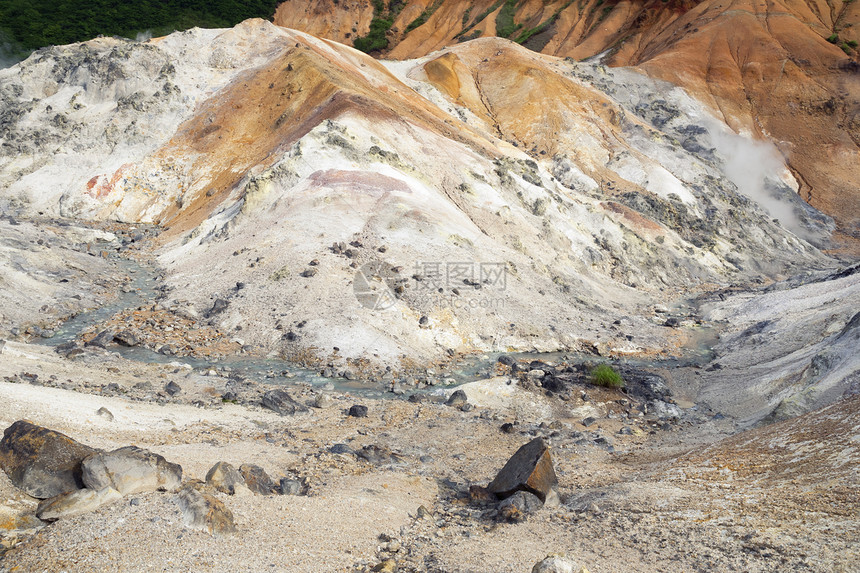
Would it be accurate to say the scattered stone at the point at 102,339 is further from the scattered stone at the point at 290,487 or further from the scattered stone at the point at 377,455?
the scattered stone at the point at 290,487

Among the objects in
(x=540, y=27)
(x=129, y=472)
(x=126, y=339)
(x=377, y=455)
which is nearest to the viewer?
(x=129, y=472)

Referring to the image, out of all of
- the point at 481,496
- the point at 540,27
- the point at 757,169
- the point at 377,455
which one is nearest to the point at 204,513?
the point at 481,496

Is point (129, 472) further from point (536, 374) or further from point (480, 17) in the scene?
point (480, 17)

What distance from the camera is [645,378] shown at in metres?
16.0

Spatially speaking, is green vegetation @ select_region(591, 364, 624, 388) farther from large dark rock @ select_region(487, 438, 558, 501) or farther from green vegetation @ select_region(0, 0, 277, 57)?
green vegetation @ select_region(0, 0, 277, 57)

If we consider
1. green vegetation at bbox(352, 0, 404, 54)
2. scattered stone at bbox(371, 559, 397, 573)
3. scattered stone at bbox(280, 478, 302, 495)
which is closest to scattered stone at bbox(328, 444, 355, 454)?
scattered stone at bbox(280, 478, 302, 495)

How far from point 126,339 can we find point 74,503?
10.7 meters

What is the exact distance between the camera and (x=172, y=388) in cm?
1259

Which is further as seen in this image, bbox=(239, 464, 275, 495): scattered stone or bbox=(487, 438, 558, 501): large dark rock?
bbox=(487, 438, 558, 501): large dark rock

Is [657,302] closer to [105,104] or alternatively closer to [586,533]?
[586,533]

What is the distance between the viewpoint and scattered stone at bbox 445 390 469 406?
1381cm

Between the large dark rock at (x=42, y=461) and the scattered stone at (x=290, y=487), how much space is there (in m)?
2.42

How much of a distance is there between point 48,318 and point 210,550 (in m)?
14.0

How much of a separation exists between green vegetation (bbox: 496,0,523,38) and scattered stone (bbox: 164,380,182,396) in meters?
78.7
